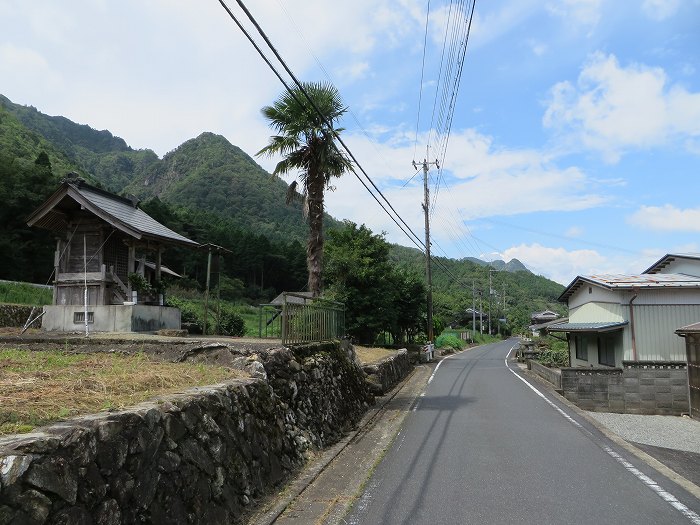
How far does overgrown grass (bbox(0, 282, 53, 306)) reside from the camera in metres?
21.3

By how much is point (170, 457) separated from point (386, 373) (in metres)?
13.8

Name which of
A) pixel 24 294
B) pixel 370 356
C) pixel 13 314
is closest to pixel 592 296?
pixel 370 356

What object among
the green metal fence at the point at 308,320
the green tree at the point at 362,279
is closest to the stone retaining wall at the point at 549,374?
the green tree at the point at 362,279

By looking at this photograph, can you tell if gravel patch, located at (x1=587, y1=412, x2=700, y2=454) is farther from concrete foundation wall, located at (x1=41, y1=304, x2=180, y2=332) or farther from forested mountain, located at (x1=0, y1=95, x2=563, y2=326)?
forested mountain, located at (x1=0, y1=95, x2=563, y2=326)

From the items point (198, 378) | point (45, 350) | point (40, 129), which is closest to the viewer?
point (198, 378)

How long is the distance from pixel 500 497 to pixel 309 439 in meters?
3.27

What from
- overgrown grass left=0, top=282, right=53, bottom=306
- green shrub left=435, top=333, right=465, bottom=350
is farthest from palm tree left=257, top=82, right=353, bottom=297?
green shrub left=435, top=333, right=465, bottom=350

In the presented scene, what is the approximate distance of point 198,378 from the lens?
6.63 metres

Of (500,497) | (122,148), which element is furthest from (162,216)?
(122,148)

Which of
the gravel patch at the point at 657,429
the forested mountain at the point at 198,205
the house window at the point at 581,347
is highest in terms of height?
the forested mountain at the point at 198,205

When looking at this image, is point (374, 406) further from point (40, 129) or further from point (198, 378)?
point (40, 129)

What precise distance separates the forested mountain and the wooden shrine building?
6474 mm

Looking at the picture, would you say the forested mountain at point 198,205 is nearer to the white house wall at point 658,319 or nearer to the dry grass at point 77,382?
the dry grass at point 77,382

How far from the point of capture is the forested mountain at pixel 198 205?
34.9 m
